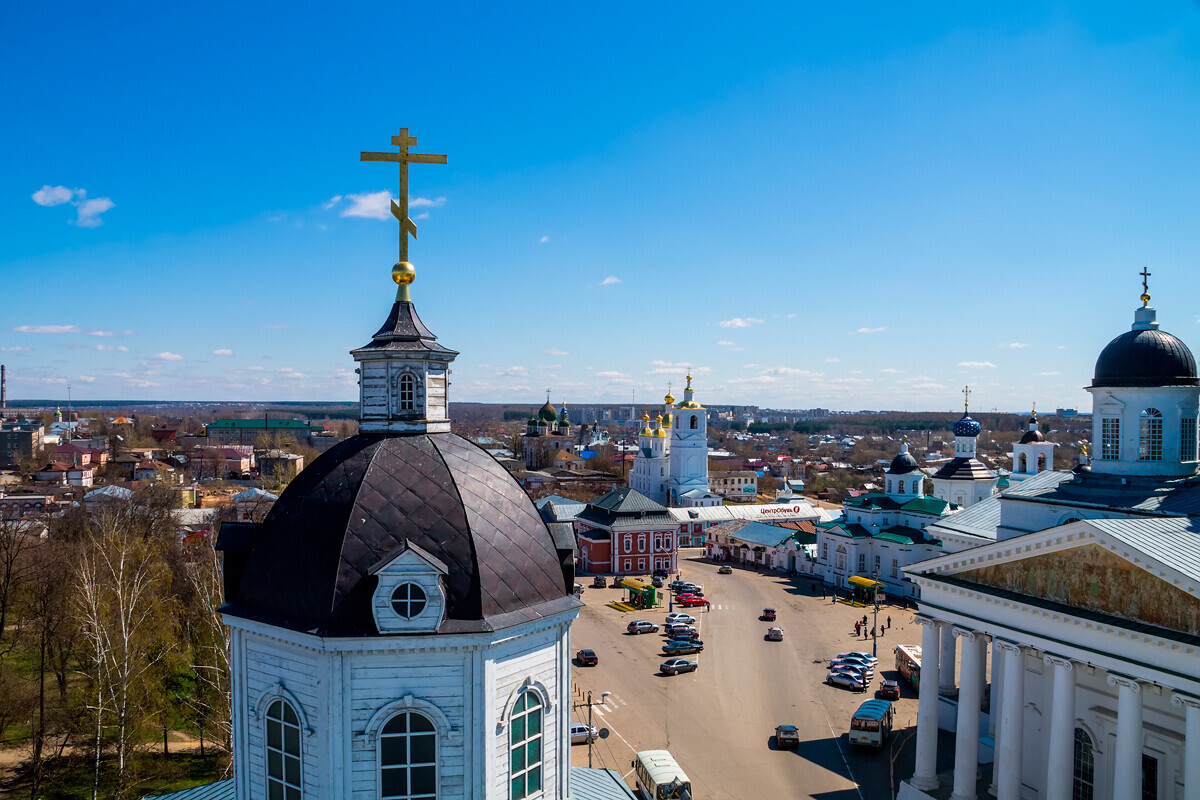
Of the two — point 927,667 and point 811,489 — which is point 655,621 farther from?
point 811,489

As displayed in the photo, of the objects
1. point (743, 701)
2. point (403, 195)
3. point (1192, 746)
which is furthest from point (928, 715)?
point (403, 195)

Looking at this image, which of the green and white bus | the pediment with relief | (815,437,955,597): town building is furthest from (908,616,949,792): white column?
(815,437,955,597): town building

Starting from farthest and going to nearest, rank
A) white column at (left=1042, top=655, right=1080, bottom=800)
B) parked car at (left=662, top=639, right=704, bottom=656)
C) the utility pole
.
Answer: parked car at (left=662, top=639, right=704, bottom=656)
the utility pole
white column at (left=1042, top=655, right=1080, bottom=800)

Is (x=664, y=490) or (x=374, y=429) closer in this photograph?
(x=374, y=429)

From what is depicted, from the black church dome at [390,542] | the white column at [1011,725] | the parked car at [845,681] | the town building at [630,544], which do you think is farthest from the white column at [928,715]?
the town building at [630,544]

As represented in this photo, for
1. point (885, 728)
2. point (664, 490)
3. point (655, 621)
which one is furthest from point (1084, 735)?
point (664, 490)

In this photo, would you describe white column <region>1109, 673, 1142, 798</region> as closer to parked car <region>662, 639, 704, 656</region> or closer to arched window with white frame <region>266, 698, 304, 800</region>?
arched window with white frame <region>266, 698, 304, 800</region>
